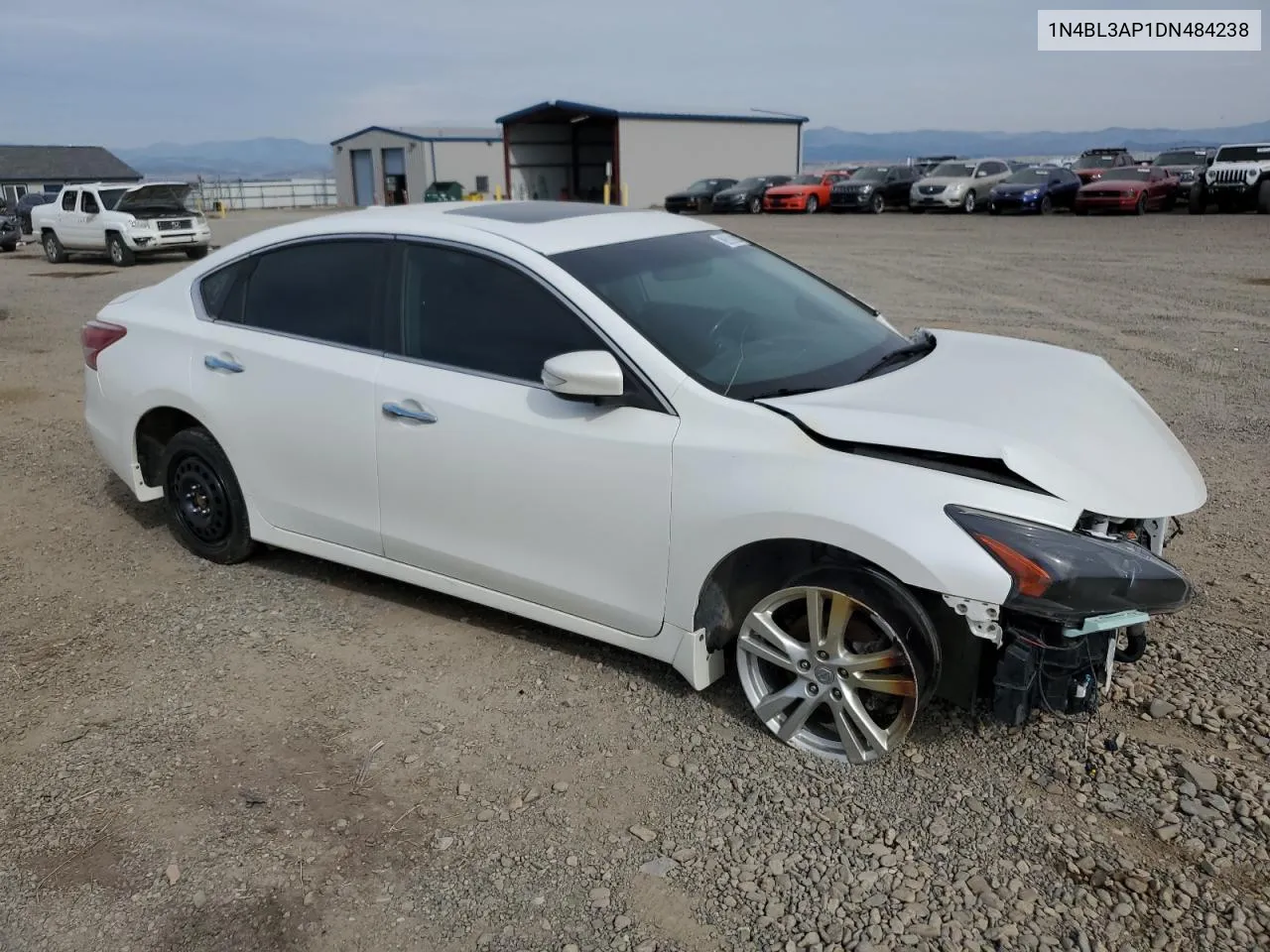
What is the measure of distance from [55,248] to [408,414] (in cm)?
2270

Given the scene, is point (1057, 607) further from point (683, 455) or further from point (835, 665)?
point (683, 455)

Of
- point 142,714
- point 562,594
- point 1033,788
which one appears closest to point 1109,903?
point 1033,788

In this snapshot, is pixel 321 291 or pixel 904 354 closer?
pixel 904 354

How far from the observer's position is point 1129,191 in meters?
26.7

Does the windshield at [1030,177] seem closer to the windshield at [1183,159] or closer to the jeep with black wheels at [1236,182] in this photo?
the jeep with black wheels at [1236,182]

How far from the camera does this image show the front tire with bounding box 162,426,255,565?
474cm

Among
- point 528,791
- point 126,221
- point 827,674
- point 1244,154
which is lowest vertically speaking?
point 528,791

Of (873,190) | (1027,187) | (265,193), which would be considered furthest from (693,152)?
(265,193)

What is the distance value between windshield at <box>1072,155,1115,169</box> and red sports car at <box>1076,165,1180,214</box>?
18.9ft

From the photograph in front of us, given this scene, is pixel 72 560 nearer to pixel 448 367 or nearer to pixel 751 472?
pixel 448 367

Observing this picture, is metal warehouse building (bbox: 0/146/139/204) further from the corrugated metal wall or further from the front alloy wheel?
the front alloy wheel

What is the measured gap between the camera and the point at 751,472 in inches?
126

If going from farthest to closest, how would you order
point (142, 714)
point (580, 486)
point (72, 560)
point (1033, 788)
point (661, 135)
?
1. point (661, 135)
2. point (72, 560)
3. point (142, 714)
4. point (580, 486)
5. point (1033, 788)

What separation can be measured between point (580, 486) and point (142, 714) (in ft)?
6.05
